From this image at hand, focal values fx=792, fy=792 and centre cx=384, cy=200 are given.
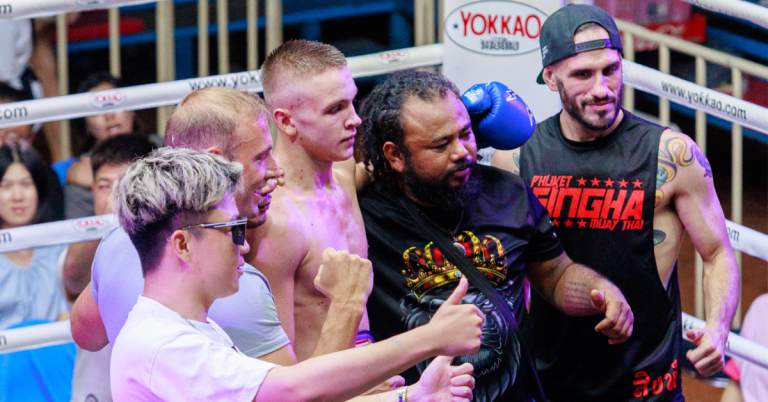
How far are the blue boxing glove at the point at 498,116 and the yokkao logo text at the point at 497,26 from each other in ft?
1.19

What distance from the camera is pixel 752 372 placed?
316cm

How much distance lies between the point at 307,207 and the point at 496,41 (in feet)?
3.28

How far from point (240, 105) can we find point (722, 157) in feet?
20.2

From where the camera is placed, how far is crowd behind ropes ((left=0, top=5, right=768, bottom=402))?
149cm

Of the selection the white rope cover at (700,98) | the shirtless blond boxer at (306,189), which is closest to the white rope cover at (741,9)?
the white rope cover at (700,98)

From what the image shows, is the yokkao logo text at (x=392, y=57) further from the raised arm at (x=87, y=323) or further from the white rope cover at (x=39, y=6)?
the raised arm at (x=87, y=323)

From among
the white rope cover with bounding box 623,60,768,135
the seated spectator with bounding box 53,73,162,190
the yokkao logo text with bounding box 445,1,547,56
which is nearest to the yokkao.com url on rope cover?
the white rope cover with bounding box 623,60,768,135

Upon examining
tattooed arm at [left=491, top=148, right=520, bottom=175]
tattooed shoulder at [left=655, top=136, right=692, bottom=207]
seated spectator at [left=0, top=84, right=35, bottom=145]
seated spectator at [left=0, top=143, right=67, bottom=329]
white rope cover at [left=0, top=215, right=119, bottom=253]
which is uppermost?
tattooed shoulder at [left=655, top=136, right=692, bottom=207]

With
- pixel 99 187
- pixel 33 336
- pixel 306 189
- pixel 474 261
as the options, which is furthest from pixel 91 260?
pixel 474 261

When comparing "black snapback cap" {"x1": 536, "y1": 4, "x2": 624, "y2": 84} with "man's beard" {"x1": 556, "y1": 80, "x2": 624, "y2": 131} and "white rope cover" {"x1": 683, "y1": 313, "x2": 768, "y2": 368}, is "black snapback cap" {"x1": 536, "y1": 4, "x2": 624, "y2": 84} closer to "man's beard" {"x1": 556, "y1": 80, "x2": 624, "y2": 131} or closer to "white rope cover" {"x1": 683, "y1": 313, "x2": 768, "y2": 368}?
"man's beard" {"x1": 556, "y1": 80, "x2": 624, "y2": 131}

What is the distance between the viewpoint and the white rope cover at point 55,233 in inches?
107

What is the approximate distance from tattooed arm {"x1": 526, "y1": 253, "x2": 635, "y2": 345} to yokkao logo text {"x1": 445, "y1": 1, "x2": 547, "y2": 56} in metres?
0.77

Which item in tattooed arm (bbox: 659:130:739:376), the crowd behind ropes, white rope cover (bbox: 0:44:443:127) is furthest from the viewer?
white rope cover (bbox: 0:44:443:127)

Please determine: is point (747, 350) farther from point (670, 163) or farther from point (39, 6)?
point (39, 6)
